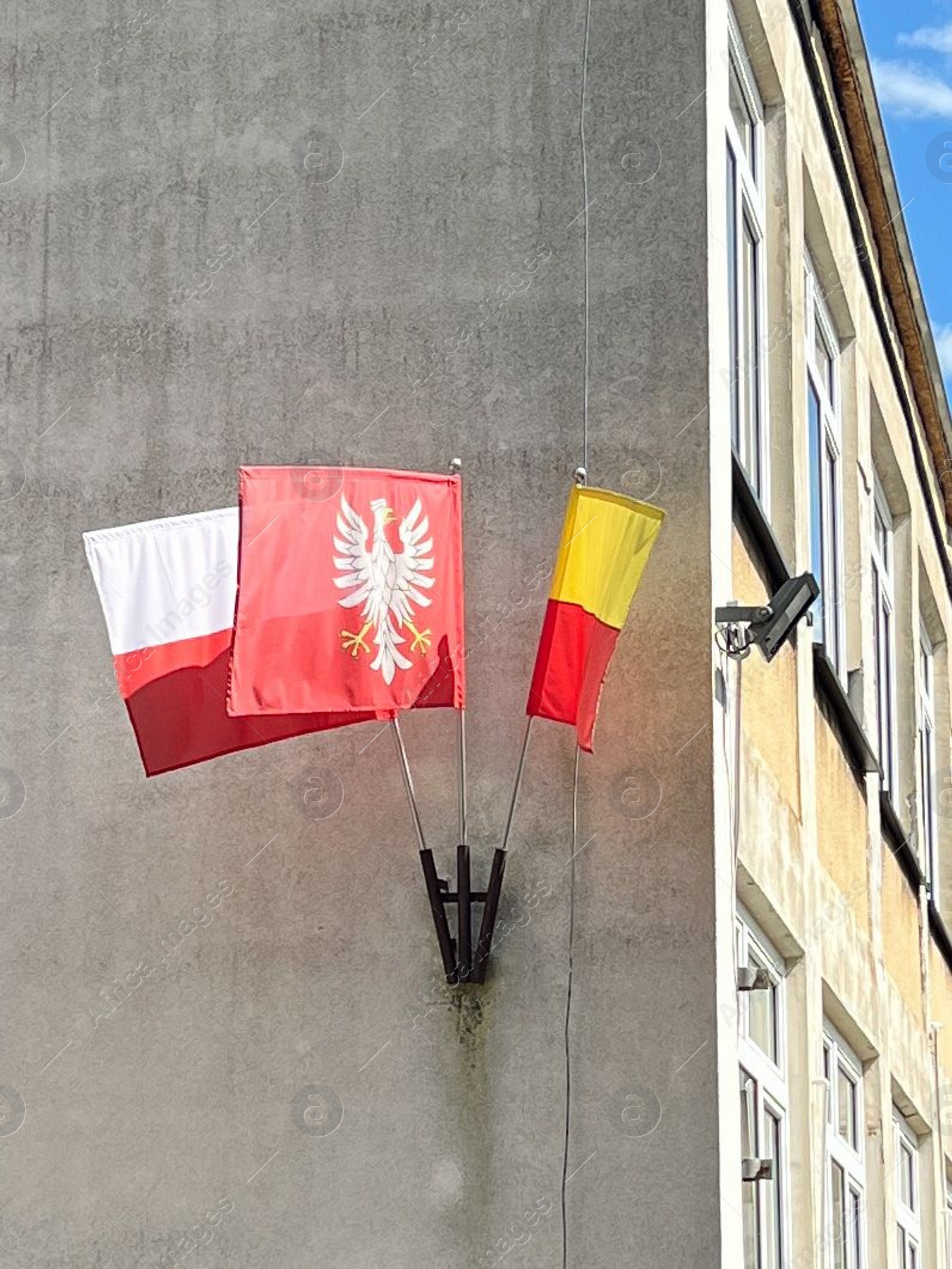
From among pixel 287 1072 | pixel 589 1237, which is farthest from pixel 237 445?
pixel 589 1237

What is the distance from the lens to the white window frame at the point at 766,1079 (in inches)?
437

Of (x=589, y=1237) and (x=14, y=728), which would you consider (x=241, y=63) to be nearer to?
(x=14, y=728)

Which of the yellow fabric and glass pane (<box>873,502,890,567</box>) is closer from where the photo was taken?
the yellow fabric

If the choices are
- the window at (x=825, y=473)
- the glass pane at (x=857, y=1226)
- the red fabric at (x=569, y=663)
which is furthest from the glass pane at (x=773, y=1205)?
the window at (x=825, y=473)

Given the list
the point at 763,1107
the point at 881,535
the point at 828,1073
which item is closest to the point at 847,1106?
the point at 828,1073

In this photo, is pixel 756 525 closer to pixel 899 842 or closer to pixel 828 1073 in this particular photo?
pixel 828 1073

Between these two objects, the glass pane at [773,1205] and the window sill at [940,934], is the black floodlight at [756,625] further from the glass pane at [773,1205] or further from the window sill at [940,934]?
the window sill at [940,934]

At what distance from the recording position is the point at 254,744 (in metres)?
9.73

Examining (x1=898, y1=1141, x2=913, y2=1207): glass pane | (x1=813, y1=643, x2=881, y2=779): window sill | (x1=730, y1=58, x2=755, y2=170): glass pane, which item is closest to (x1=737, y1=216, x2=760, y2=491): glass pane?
(x1=730, y1=58, x2=755, y2=170): glass pane

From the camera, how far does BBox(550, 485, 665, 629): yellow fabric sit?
9.63m

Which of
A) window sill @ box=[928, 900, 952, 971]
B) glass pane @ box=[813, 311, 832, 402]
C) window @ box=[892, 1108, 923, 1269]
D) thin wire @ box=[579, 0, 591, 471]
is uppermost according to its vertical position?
glass pane @ box=[813, 311, 832, 402]

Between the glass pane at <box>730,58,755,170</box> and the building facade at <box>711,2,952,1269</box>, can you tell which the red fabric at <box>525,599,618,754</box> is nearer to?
the building facade at <box>711,2,952,1269</box>

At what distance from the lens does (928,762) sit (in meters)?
21.0

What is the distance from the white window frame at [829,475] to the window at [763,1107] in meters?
3.03
